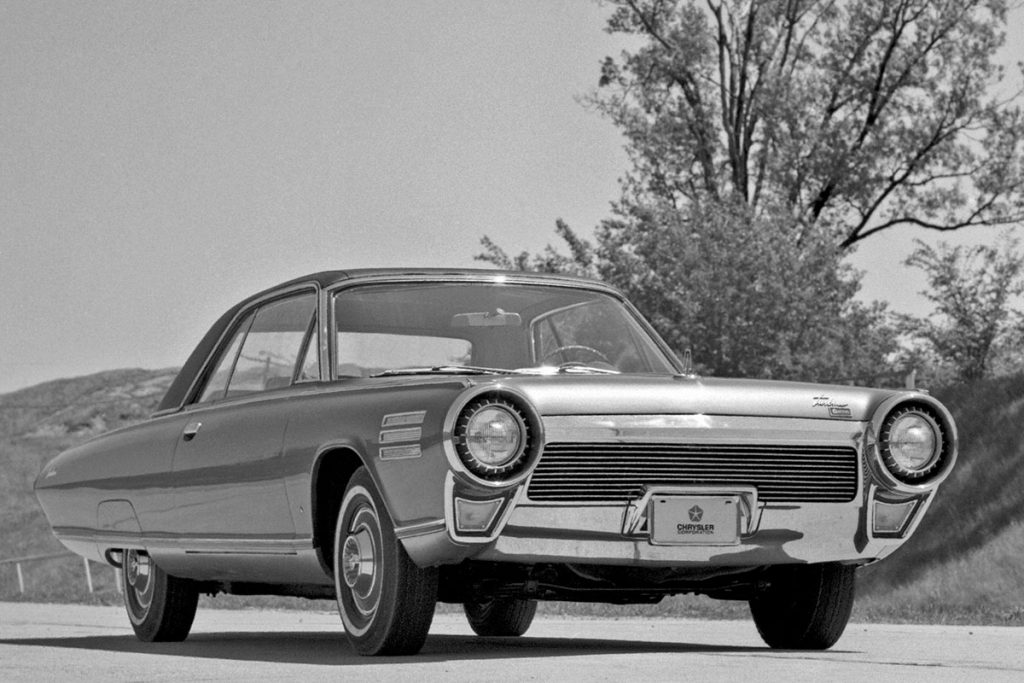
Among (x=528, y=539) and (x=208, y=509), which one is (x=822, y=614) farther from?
(x=208, y=509)

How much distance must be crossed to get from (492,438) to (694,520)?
0.84 metres

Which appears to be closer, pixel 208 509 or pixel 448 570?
pixel 448 570

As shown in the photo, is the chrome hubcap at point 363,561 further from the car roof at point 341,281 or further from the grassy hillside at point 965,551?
the grassy hillside at point 965,551

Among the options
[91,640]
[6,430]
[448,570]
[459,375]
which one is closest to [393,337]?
[459,375]

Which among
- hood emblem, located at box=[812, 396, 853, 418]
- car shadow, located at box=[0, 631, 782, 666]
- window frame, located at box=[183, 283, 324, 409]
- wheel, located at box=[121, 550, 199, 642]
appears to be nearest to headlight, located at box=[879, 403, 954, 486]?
hood emblem, located at box=[812, 396, 853, 418]

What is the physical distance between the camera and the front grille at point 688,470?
6.76 metres

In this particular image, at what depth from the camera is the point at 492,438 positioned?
21.9ft

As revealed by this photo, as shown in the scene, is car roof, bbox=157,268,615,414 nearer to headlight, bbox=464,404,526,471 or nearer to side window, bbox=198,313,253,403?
side window, bbox=198,313,253,403

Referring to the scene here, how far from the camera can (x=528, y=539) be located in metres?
6.72

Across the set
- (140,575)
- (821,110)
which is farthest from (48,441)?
(140,575)

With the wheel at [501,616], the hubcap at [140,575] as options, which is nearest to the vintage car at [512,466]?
the hubcap at [140,575]

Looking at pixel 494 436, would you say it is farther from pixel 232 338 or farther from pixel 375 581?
pixel 232 338

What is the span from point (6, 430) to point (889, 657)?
6716cm

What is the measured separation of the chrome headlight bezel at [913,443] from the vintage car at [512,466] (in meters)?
0.01
